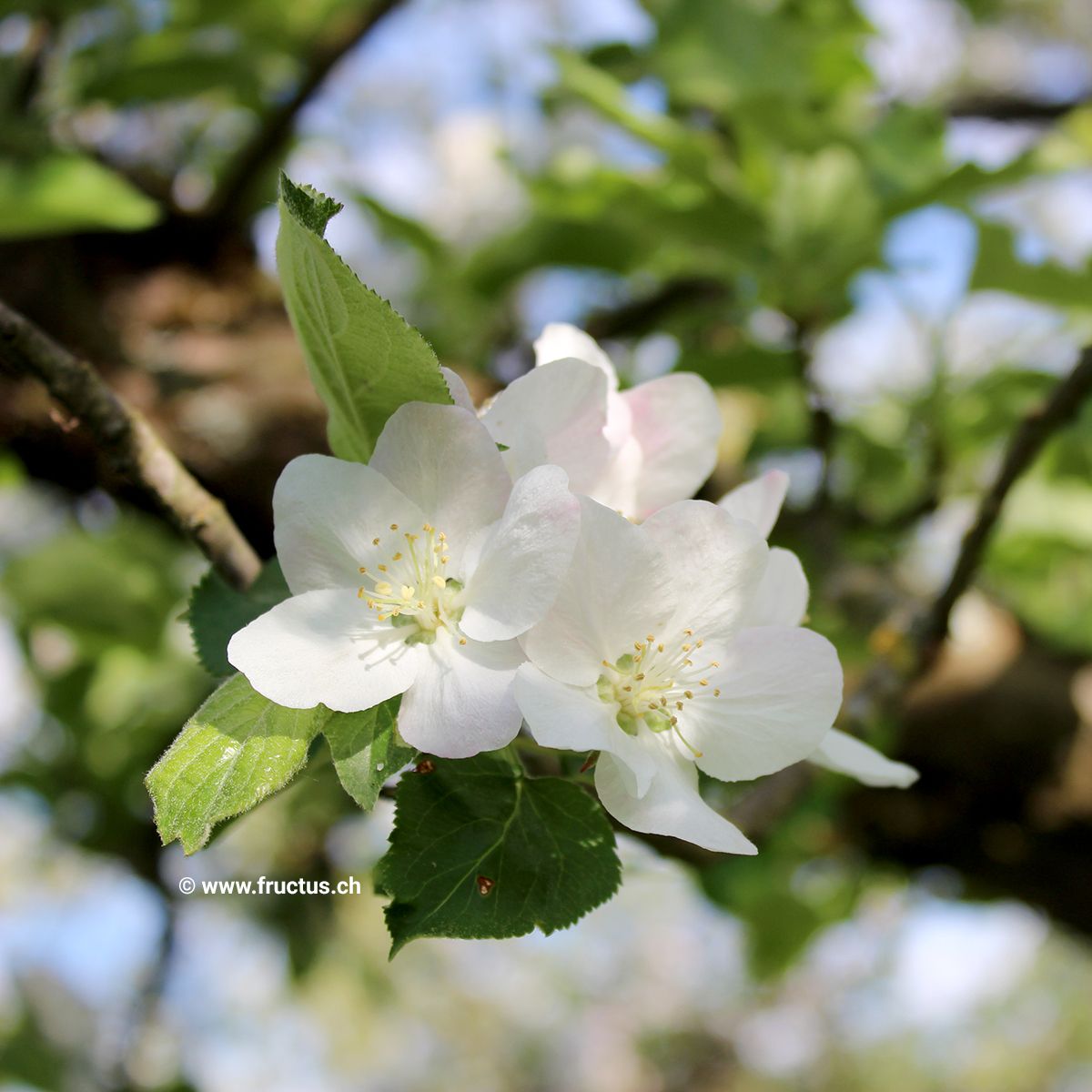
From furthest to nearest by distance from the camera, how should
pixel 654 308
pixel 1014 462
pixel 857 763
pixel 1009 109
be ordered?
pixel 1009 109 → pixel 654 308 → pixel 1014 462 → pixel 857 763

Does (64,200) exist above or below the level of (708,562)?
below

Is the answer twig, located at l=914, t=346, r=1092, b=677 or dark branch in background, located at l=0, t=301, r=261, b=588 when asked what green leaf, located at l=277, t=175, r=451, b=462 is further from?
twig, located at l=914, t=346, r=1092, b=677

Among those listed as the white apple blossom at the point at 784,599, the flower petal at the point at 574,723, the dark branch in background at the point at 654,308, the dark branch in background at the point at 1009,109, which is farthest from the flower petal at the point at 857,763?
the dark branch in background at the point at 1009,109

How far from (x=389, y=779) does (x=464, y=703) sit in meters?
0.05

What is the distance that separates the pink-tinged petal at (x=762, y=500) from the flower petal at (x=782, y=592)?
17 mm

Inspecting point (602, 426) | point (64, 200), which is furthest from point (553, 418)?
Answer: point (64, 200)

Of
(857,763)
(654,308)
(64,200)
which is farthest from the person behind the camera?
(654,308)

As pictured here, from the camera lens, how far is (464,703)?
1.21ft

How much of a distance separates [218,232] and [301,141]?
0.59 ft

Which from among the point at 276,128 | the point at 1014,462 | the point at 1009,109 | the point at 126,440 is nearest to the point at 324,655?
the point at 126,440

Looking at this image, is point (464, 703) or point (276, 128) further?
point (276, 128)

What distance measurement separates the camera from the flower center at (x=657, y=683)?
1.36 feet

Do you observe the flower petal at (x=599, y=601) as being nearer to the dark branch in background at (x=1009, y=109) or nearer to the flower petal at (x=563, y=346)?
the flower petal at (x=563, y=346)

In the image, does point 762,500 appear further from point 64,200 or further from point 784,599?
point 64,200
